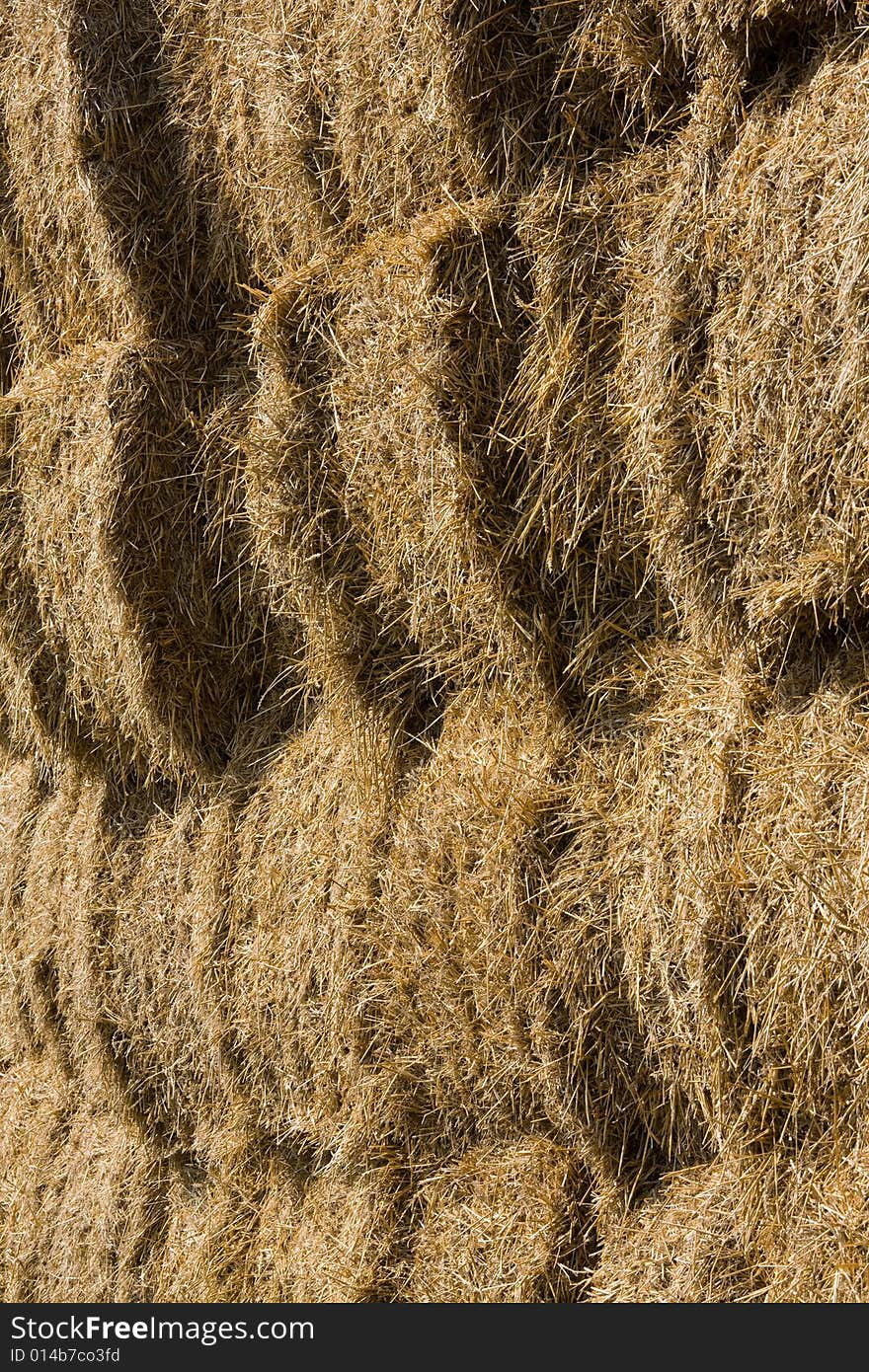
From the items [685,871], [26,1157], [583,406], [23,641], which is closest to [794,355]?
[583,406]

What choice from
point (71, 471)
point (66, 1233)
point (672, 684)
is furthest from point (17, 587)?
point (672, 684)

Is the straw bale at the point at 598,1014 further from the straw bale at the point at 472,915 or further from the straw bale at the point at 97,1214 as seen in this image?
the straw bale at the point at 97,1214

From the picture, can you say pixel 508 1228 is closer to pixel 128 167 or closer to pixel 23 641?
pixel 23 641

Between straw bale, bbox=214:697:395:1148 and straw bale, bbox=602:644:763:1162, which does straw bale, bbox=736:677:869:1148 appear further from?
straw bale, bbox=214:697:395:1148

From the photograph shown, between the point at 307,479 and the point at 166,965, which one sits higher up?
the point at 307,479

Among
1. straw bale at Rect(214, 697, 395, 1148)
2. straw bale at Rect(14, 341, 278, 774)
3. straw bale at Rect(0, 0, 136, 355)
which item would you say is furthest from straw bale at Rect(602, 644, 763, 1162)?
straw bale at Rect(0, 0, 136, 355)

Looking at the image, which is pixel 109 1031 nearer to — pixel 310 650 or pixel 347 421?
pixel 310 650
